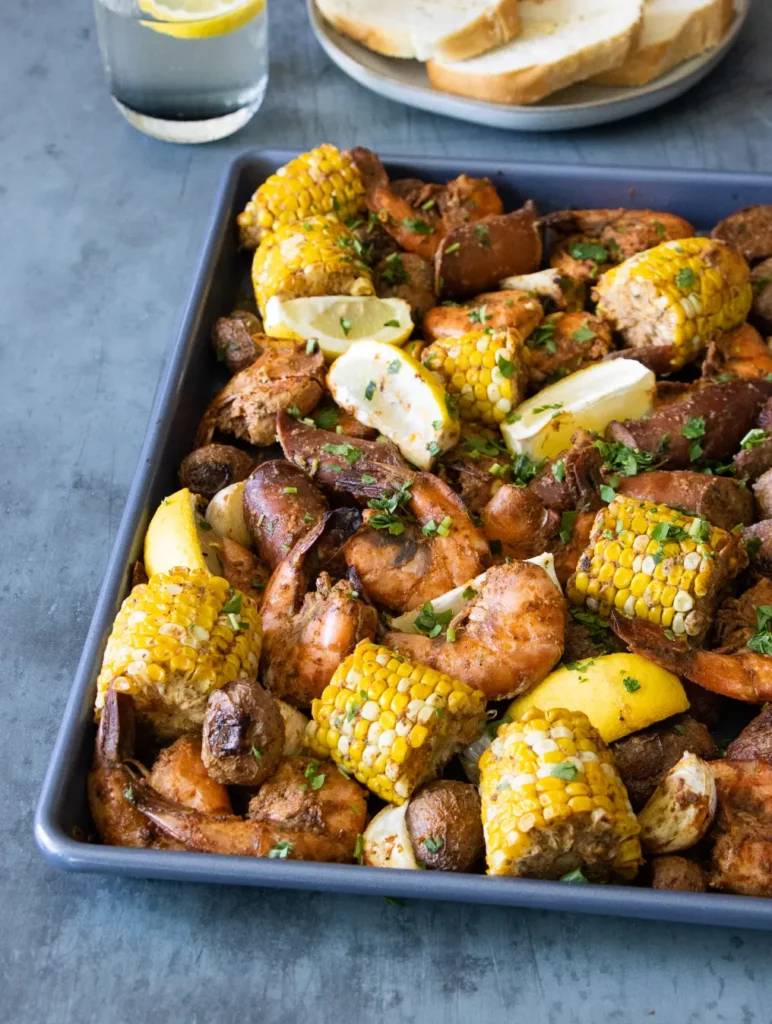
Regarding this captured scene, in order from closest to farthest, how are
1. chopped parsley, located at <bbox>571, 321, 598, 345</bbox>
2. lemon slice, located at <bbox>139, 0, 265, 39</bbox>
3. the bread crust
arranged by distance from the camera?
chopped parsley, located at <bbox>571, 321, 598, 345</bbox>, lemon slice, located at <bbox>139, 0, 265, 39</bbox>, the bread crust

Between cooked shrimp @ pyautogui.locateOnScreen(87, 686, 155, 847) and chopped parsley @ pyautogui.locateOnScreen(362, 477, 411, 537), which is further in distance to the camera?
chopped parsley @ pyautogui.locateOnScreen(362, 477, 411, 537)

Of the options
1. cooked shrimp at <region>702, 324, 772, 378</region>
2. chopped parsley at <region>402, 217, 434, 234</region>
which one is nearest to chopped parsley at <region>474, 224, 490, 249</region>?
chopped parsley at <region>402, 217, 434, 234</region>

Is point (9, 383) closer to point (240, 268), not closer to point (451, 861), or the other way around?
point (240, 268)

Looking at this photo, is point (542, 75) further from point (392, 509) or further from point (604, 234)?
point (392, 509)

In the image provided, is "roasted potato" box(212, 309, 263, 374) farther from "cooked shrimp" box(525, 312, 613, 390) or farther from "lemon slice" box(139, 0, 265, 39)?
"lemon slice" box(139, 0, 265, 39)

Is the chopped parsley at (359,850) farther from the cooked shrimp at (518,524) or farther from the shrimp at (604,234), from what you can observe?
the shrimp at (604,234)

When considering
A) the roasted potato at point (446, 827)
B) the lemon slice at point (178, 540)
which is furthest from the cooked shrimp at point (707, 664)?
the lemon slice at point (178, 540)
